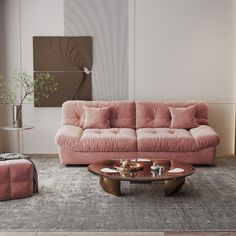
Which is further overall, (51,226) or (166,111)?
(166,111)

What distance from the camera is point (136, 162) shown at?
17.1ft

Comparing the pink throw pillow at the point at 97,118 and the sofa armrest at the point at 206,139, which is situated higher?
the pink throw pillow at the point at 97,118

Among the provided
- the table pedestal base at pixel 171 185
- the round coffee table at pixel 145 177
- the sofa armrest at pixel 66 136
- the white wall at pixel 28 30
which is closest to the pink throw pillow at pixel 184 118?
the sofa armrest at pixel 66 136

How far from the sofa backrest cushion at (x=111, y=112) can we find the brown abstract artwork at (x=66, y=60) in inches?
13.7

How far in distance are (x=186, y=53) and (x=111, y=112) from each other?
61.0 inches

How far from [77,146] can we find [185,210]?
Result: 2326 millimetres

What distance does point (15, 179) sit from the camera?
15.3ft

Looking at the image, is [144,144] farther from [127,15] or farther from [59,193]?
[127,15]

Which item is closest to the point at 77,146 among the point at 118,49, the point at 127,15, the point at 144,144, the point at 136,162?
the point at 144,144

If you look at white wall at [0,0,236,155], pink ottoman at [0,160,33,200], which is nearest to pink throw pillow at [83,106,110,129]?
white wall at [0,0,236,155]

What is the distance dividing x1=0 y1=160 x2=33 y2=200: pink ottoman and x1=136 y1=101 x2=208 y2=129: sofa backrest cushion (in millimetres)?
2616

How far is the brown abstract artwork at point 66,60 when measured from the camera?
721 cm

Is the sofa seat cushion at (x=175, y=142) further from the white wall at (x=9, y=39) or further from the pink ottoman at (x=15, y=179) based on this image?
the white wall at (x=9, y=39)

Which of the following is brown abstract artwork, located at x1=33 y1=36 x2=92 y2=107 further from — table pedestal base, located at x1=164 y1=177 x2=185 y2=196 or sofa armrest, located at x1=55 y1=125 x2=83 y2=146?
table pedestal base, located at x1=164 y1=177 x2=185 y2=196
